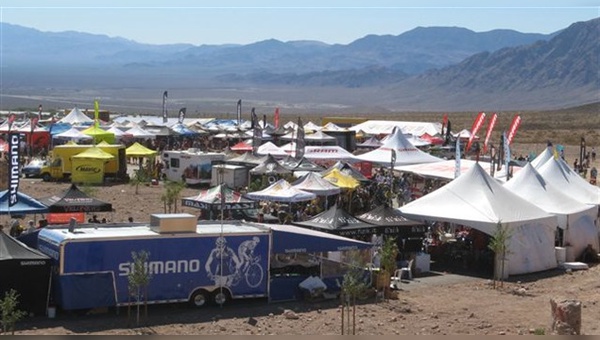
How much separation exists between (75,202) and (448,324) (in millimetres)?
11126

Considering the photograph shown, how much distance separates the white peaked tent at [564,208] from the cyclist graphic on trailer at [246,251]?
32.6ft

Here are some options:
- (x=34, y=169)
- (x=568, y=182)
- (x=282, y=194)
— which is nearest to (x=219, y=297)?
(x=282, y=194)

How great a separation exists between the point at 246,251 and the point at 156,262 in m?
1.84

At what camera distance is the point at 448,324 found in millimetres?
17828

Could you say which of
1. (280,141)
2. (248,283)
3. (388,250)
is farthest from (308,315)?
(280,141)

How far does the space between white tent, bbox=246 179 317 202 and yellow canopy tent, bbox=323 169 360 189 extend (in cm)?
255

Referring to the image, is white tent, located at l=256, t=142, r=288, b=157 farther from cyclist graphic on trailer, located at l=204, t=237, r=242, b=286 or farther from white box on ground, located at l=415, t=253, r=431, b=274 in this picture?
cyclist graphic on trailer, located at l=204, t=237, r=242, b=286

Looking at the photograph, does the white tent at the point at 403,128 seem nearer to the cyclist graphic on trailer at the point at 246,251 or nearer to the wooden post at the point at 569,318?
the cyclist graphic on trailer at the point at 246,251

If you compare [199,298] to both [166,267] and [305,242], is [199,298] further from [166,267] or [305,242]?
[305,242]

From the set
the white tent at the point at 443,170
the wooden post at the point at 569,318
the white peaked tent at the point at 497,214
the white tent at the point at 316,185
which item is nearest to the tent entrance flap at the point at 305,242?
the white peaked tent at the point at 497,214

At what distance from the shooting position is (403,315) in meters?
18.6

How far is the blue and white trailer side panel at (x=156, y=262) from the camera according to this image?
17.5 m

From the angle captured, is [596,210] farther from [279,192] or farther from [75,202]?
[75,202]

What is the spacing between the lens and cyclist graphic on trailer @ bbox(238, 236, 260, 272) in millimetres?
19000
